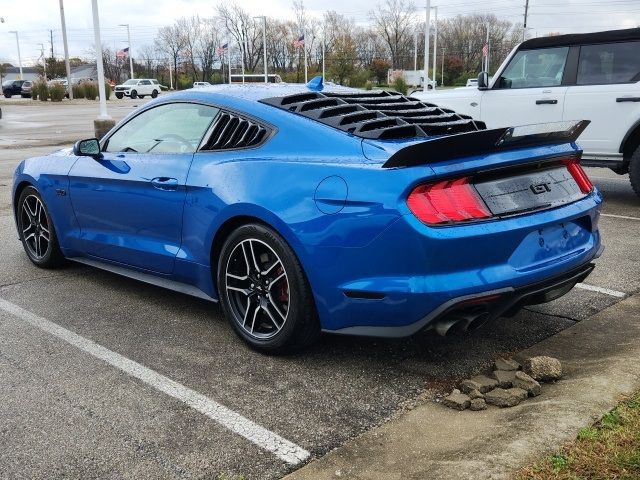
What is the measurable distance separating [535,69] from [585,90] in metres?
0.79

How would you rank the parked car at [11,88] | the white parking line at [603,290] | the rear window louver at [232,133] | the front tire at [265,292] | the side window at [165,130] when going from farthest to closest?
the parked car at [11,88], the white parking line at [603,290], the side window at [165,130], the rear window louver at [232,133], the front tire at [265,292]

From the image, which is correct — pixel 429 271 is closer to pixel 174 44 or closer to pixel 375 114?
pixel 375 114

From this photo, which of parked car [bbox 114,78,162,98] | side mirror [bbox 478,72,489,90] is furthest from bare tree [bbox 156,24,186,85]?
side mirror [bbox 478,72,489,90]

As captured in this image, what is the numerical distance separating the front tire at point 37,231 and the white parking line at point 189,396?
1.10 m

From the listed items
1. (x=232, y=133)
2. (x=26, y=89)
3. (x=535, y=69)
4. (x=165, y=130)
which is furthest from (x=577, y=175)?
(x=26, y=89)

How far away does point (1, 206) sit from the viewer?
8789mm

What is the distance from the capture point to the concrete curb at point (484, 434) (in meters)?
2.54

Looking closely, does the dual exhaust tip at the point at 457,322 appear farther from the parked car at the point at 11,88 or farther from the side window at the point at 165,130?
the parked car at the point at 11,88

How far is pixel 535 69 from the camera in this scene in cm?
870

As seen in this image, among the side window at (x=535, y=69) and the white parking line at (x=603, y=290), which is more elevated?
the side window at (x=535, y=69)

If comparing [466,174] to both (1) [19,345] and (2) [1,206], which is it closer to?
(1) [19,345]

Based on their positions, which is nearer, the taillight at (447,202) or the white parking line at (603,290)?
the taillight at (447,202)

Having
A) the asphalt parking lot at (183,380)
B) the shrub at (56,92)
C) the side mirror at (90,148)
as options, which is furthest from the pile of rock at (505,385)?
the shrub at (56,92)

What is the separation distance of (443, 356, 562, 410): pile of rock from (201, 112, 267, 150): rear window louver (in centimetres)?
175
